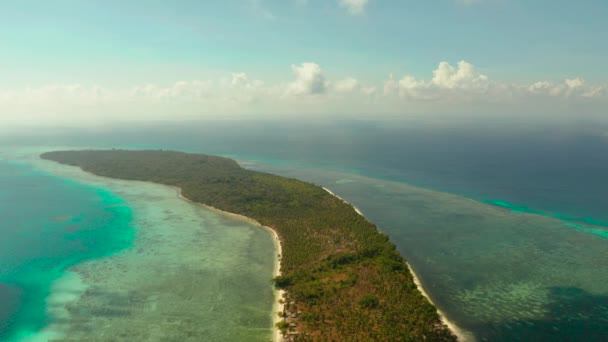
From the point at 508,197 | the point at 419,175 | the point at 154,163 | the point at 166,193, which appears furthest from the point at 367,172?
the point at 154,163

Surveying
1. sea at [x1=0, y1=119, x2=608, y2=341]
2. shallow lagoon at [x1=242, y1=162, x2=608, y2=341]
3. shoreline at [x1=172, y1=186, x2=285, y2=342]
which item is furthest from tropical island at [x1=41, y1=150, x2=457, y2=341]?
shallow lagoon at [x1=242, y1=162, x2=608, y2=341]

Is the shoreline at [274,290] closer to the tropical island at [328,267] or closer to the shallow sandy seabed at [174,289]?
the shallow sandy seabed at [174,289]

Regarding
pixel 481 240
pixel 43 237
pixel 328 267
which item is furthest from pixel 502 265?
pixel 43 237

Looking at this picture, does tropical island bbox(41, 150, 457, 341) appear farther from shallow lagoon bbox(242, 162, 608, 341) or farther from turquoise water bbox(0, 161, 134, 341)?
turquoise water bbox(0, 161, 134, 341)

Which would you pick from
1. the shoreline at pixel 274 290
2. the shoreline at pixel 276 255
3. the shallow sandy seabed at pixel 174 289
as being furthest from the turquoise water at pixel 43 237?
the shoreline at pixel 276 255

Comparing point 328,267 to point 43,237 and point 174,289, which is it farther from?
point 43,237

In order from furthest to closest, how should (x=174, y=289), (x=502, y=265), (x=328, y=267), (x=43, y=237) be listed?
(x=43, y=237) → (x=502, y=265) → (x=328, y=267) → (x=174, y=289)
